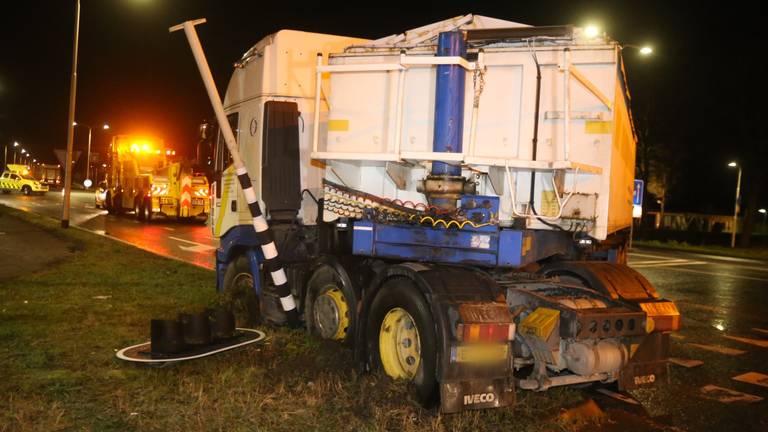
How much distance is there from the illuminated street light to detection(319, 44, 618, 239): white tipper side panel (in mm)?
111

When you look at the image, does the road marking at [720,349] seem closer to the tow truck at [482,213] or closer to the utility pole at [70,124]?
the tow truck at [482,213]

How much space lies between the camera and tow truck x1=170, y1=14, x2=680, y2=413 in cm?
509

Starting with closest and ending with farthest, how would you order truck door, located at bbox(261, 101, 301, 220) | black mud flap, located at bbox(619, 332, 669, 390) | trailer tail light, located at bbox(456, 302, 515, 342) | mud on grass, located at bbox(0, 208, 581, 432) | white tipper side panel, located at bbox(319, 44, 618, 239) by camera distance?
mud on grass, located at bbox(0, 208, 581, 432) → trailer tail light, located at bbox(456, 302, 515, 342) → black mud flap, located at bbox(619, 332, 669, 390) → white tipper side panel, located at bbox(319, 44, 618, 239) → truck door, located at bbox(261, 101, 301, 220)

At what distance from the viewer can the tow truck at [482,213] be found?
16.7 feet

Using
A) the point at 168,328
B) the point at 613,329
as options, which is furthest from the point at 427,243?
the point at 168,328

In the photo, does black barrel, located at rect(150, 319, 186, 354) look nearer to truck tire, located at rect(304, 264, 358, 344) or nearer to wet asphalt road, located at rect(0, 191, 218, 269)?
truck tire, located at rect(304, 264, 358, 344)

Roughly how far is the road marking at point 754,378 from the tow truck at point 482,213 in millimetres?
1952

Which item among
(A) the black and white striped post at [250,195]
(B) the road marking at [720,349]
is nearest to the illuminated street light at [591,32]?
(A) the black and white striped post at [250,195]

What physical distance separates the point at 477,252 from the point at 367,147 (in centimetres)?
140

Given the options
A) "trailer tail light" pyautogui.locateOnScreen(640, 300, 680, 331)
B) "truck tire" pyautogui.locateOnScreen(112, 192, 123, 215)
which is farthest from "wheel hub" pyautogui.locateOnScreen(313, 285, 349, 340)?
"truck tire" pyautogui.locateOnScreen(112, 192, 123, 215)

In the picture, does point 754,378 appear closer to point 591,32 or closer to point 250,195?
point 591,32

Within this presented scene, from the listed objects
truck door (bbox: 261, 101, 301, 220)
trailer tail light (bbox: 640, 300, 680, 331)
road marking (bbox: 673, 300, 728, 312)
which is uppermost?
truck door (bbox: 261, 101, 301, 220)

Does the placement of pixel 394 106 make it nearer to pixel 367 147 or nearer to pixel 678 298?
pixel 367 147

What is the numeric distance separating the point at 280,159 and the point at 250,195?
628 millimetres
